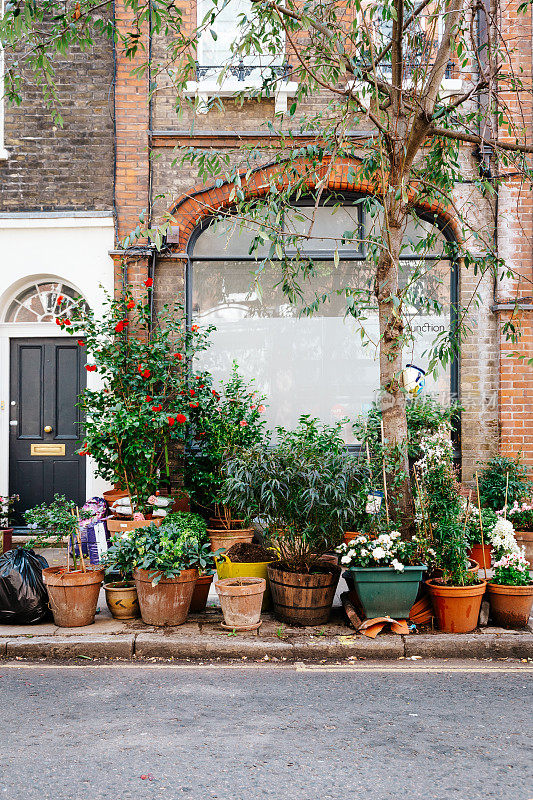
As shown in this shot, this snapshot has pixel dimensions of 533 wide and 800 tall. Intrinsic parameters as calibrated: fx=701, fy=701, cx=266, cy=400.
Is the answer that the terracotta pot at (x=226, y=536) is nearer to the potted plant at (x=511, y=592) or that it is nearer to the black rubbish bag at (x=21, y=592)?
the black rubbish bag at (x=21, y=592)

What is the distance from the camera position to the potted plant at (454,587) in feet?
19.3

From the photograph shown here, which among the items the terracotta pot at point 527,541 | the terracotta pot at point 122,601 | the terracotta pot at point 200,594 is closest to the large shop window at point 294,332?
the terracotta pot at point 527,541

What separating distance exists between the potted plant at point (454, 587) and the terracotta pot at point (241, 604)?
1482 millimetres

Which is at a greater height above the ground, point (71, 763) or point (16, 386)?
point (16, 386)

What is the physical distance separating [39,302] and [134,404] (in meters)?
2.30

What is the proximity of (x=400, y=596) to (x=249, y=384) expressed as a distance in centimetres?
389

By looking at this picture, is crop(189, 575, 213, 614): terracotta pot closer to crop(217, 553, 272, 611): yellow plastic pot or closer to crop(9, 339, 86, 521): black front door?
crop(217, 553, 272, 611): yellow plastic pot

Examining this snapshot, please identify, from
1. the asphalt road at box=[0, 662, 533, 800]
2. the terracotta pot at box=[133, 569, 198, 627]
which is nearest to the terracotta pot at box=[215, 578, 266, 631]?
the terracotta pot at box=[133, 569, 198, 627]

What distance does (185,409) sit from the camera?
8266 mm

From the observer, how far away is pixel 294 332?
9.51 meters

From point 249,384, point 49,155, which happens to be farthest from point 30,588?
point 49,155

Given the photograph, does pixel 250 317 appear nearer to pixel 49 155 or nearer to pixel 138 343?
pixel 138 343

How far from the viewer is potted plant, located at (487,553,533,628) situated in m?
6.00

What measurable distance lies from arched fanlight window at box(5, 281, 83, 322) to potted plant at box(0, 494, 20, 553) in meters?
2.41
